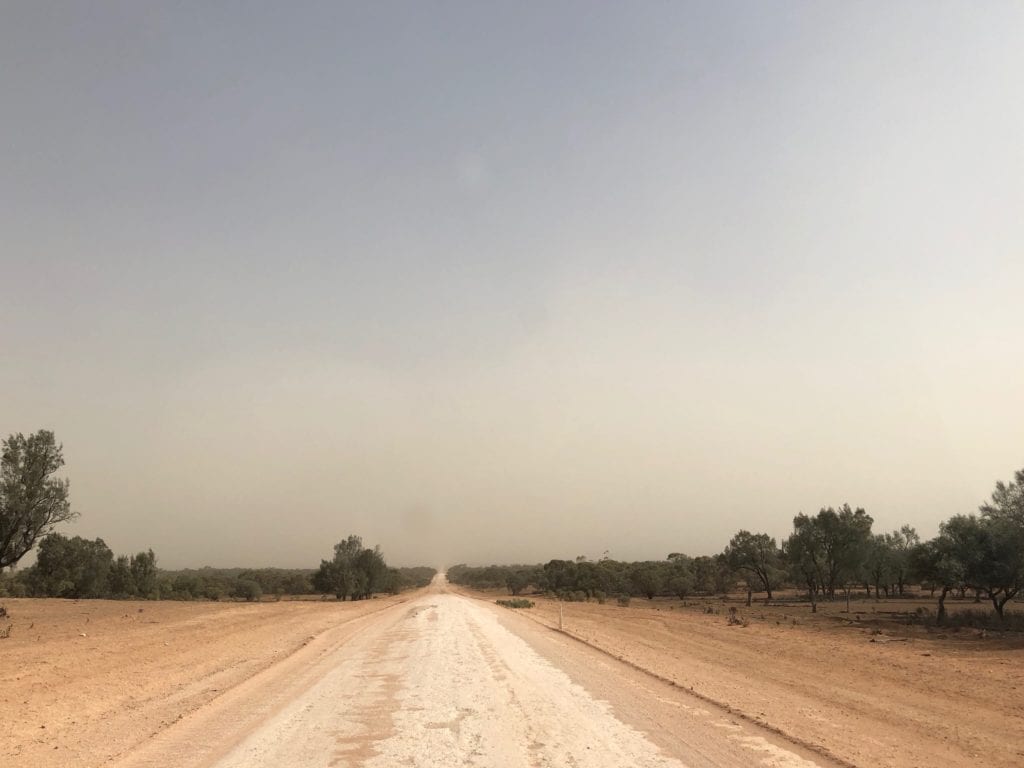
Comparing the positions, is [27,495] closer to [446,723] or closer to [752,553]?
[446,723]

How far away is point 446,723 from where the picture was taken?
A: 10375mm

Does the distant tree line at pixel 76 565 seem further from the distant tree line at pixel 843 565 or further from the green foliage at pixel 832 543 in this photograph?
the green foliage at pixel 832 543

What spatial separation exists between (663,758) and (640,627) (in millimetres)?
27319

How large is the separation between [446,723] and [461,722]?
0.86 ft

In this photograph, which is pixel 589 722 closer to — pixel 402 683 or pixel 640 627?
pixel 402 683

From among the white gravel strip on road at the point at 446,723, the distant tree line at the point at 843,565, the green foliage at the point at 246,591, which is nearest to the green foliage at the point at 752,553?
the distant tree line at the point at 843,565

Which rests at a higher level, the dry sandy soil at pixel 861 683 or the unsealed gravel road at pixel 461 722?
the unsealed gravel road at pixel 461 722

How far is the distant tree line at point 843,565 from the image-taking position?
35688 millimetres

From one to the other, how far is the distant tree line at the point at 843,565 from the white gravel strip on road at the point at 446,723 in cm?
3272

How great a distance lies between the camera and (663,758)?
27.9 ft

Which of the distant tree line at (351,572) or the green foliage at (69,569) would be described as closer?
the green foliage at (69,569)

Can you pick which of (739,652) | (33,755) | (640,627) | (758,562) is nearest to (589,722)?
(33,755)

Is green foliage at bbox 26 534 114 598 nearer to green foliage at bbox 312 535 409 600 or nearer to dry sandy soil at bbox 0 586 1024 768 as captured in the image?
green foliage at bbox 312 535 409 600

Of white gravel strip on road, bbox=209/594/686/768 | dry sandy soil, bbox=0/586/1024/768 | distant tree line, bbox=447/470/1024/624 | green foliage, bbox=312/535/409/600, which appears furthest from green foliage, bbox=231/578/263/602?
white gravel strip on road, bbox=209/594/686/768
